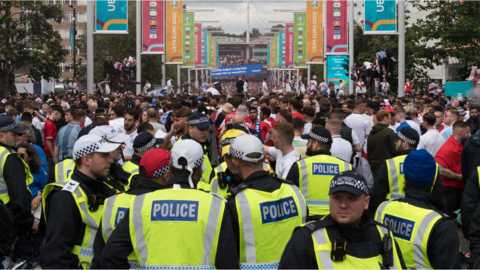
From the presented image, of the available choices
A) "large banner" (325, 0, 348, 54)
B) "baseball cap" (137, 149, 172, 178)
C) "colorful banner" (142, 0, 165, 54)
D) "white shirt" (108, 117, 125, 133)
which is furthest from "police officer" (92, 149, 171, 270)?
"large banner" (325, 0, 348, 54)

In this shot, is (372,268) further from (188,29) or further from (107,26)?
(188,29)

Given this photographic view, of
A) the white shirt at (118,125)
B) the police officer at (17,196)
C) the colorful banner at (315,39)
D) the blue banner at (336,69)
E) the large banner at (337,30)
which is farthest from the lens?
the blue banner at (336,69)

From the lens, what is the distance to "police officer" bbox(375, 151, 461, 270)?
3709 mm

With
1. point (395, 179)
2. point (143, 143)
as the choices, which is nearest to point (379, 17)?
point (395, 179)

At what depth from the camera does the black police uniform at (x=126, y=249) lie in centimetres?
352

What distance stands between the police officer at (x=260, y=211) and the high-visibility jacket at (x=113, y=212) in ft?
2.28

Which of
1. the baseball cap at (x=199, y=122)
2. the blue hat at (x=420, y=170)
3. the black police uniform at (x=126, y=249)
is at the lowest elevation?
the black police uniform at (x=126, y=249)

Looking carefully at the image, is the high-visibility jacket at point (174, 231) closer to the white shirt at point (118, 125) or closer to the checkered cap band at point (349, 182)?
the checkered cap band at point (349, 182)

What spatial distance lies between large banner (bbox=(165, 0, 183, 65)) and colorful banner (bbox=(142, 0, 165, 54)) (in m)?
4.38

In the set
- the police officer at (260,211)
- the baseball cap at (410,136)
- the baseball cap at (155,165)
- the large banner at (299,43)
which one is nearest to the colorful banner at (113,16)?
the baseball cap at (410,136)

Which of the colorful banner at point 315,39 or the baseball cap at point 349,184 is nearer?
the baseball cap at point 349,184

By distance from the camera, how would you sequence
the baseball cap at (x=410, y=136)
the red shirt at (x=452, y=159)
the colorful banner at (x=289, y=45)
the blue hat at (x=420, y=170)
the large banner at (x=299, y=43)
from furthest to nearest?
the colorful banner at (x=289, y=45), the large banner at (x=299, y=43), the red shirt at (x=452, y=159), the baseball cap at (x=410, y=136), the blue hat at (x=420, y=170)

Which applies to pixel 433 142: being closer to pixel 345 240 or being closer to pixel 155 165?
pixel 155 165

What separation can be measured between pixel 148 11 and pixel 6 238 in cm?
2624
